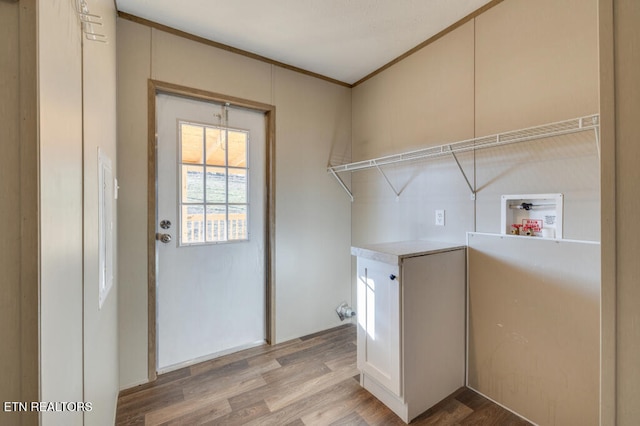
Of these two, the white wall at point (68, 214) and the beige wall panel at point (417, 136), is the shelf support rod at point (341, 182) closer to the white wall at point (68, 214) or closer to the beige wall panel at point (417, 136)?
the beige wall panel at point (417, 136)

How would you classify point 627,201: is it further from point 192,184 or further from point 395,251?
point 192,184

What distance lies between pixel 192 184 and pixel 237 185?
1.13 feet

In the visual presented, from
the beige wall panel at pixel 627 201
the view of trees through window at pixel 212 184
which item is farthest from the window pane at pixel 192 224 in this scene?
the beige wall panel at pixel 627 201

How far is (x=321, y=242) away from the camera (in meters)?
2.65

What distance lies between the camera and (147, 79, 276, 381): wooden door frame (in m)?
1.88

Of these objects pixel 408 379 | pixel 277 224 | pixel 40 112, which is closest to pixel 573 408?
pixel 408 379

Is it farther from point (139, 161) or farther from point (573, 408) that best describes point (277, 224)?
point (573, 408)

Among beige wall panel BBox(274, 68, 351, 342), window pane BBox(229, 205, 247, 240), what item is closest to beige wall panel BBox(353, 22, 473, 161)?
beige wall panel BBox(274, 68, 351, 342)

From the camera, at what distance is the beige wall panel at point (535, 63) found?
1.33m

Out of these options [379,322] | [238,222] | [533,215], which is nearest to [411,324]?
[379,322]

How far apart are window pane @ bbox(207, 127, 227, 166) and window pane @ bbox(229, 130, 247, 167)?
0.06 m

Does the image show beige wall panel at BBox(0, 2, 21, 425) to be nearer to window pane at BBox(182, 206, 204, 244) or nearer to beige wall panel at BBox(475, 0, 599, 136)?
window pane at BBox(182, 206, 204, 244)

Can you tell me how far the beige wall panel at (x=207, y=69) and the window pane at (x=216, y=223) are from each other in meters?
0.92

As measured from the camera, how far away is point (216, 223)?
7.19ft
